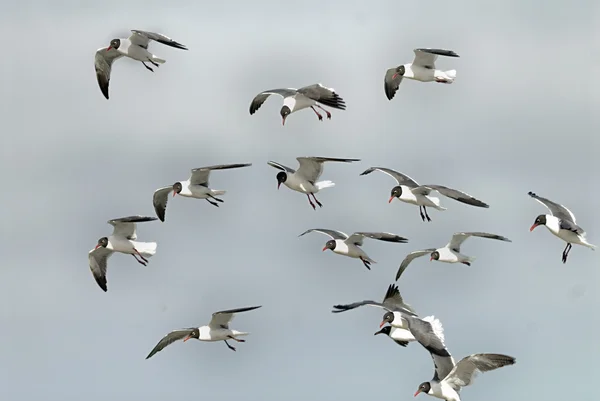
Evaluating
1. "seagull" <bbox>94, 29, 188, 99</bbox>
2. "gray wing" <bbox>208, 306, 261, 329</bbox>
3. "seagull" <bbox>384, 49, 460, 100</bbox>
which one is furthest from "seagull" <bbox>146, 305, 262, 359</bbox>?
"seagull" <bbox>384, 49, 460, 100</bbox>

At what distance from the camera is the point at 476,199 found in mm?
26453

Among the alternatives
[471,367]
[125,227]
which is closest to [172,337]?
[125,227]

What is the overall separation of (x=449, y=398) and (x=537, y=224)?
14.0 feet

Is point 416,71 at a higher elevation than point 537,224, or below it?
higher

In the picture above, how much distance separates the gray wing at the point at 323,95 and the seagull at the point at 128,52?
2.59 m

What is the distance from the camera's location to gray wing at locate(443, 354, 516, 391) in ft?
82.0

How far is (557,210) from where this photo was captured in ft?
94.1

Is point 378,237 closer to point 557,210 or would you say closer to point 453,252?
point 453,252

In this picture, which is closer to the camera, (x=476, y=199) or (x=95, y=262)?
(x=476, y=199)

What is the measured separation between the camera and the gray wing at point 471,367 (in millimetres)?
25000

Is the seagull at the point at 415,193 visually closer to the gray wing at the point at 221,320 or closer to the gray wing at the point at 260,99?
the gray wing at the point at 260,99

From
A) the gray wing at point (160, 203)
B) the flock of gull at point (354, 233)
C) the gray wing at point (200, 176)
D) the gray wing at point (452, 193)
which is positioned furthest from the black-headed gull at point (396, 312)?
the gray wing at point (160, 203)

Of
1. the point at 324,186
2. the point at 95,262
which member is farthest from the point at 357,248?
the point at 95,262

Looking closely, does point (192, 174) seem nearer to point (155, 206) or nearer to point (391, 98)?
point (155, 206)
